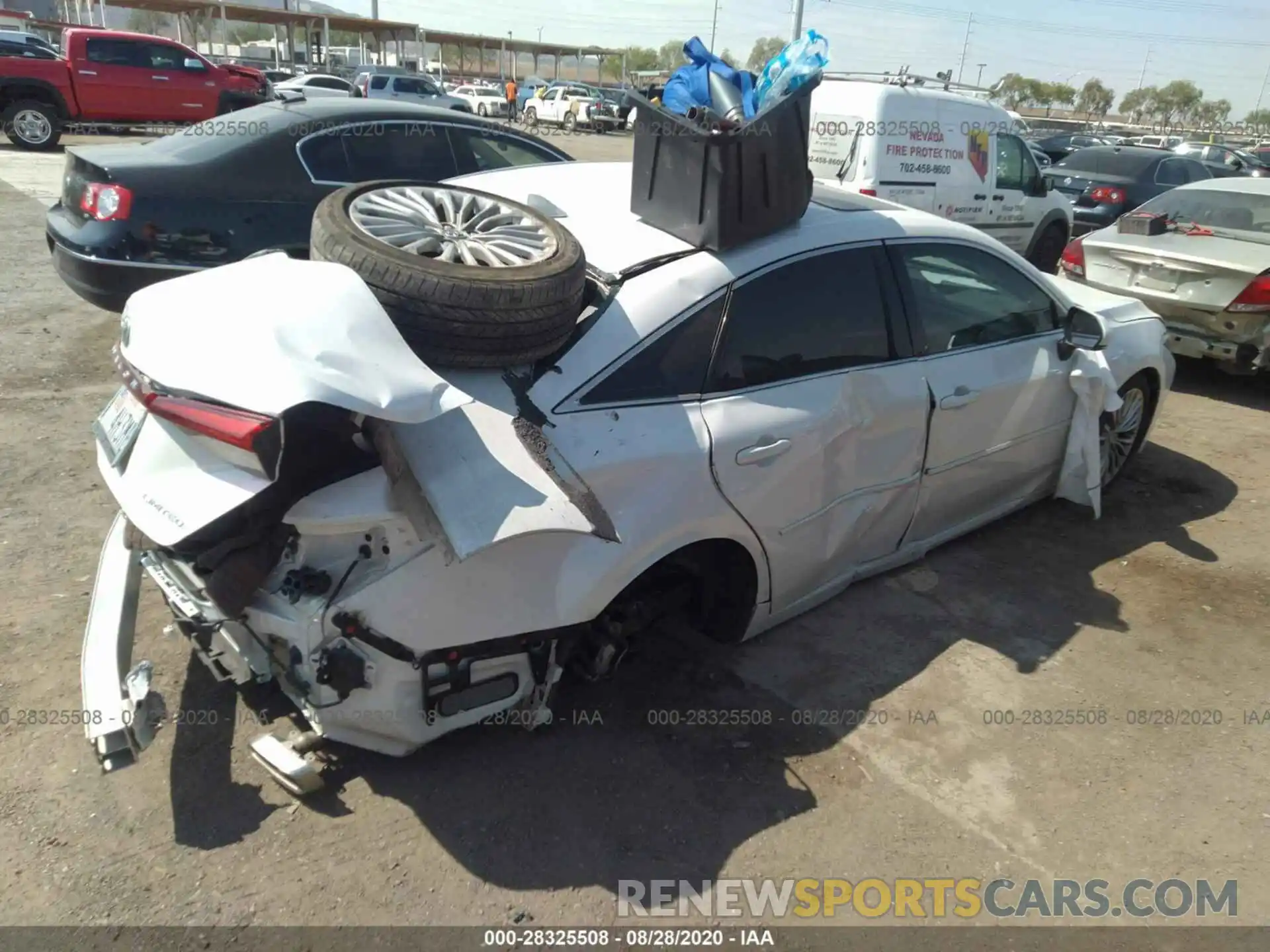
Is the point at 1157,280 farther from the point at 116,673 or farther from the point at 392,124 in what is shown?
the point at 116,673

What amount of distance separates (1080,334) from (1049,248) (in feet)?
27.5

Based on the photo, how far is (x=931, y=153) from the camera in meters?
9.60

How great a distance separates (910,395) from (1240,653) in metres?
1.91

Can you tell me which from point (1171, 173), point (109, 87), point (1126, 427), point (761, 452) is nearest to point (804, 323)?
point (761, 452)

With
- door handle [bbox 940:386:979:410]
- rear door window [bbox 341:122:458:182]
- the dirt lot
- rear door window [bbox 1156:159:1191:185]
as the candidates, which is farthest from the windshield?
rear door window [bbox 341:122:458:182]

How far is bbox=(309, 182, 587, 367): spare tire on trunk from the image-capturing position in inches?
97.8

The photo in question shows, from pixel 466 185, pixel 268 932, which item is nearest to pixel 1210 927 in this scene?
pixel 268 932

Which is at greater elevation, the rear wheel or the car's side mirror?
the car's side mirror

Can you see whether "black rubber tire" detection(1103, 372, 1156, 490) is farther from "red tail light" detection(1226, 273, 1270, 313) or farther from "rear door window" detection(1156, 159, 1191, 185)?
"rear door window" detection(1156, 159, 1191, 185)

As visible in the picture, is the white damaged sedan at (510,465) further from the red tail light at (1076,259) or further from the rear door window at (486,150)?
the red tail light at (1076,259)

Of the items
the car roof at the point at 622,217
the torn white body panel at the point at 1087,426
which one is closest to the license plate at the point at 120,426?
the car roof at the point at 622,217

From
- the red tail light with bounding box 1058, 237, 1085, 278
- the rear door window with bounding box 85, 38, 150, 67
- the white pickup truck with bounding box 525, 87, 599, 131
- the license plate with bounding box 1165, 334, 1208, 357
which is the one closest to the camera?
the license plate with bounding box 1165, 334, 1208, 357

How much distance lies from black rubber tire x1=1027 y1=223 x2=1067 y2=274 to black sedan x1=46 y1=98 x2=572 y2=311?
323 inches

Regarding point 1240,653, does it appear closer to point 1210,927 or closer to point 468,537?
point 1210,927
